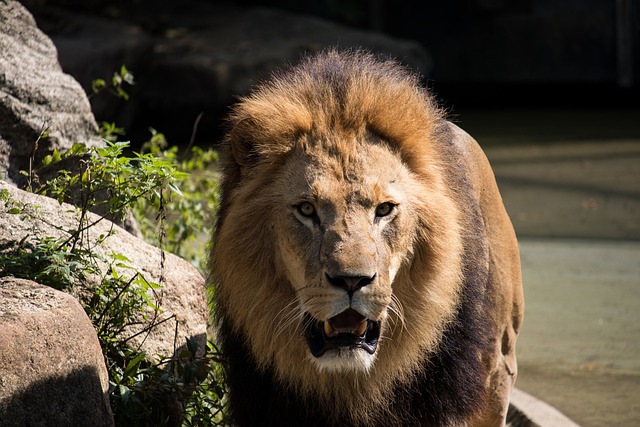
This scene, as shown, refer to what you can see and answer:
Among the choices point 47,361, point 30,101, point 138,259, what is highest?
point 30,101

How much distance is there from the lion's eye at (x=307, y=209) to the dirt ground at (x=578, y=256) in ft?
6.56

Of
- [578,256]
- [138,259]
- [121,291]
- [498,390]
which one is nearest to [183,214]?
[138,259]

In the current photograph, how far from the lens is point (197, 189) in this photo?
15.9 feet

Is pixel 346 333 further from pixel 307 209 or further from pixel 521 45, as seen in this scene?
pixel 521 45

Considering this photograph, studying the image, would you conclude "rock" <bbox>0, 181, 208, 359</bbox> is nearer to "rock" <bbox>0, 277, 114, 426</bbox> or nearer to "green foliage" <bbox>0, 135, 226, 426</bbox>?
"green foliage" <bbox>0, 135, 226, 426</bbox>

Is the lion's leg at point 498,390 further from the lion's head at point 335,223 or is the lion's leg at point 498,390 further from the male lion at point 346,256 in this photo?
the lion's head at point 335,223

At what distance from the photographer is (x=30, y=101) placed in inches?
145

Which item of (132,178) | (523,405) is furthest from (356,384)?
(523,405)

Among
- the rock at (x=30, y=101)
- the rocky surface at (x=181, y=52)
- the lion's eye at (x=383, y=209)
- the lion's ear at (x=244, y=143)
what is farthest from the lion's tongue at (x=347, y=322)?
the rocky surface at (x=181, y=52)

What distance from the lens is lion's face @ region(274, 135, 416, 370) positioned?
2475 millimetres

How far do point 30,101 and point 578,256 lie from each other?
14.0ft

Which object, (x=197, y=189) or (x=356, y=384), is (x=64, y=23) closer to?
(x=197, y=189)

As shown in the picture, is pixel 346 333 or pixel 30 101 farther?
pixel 30 101

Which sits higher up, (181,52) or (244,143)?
(244,143)
